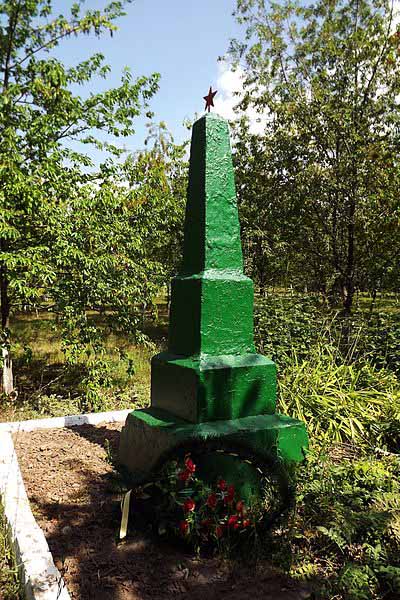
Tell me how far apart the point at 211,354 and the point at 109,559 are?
4.32ft

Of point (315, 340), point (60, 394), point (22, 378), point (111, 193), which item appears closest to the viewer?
point (111, 193)

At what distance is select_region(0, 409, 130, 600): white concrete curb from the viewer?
220 centimetres

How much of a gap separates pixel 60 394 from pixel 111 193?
2953 mm

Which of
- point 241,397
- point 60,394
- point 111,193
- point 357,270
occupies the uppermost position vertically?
point 111,193

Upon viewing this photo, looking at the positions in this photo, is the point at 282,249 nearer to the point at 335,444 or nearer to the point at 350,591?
the point at 335,444

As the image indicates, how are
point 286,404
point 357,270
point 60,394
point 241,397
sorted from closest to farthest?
point 241,397 → point 286,404 → point 60,394 → point 357,270

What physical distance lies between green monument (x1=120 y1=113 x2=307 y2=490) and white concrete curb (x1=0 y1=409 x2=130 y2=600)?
730 millimetres

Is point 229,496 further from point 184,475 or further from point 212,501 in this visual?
point 184,475

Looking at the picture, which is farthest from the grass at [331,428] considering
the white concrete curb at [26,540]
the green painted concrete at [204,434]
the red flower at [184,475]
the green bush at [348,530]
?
the white concrete curb at [26,540]

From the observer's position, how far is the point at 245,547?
2670 millimetres

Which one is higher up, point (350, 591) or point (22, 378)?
point (350, 591)

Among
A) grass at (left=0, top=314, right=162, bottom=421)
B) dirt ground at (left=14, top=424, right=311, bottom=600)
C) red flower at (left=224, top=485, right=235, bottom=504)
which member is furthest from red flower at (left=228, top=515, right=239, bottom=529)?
grass at (left=0, top=314, right=162, bottom=421)

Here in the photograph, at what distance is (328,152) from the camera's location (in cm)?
876

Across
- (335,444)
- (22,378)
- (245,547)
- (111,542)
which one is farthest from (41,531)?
(22,378)
